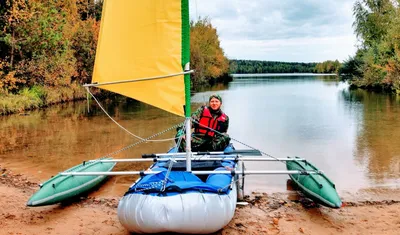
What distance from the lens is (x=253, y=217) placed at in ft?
18.9

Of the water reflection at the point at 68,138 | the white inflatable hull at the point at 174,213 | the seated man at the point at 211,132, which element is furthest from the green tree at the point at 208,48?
the white inflatable hull at the point at 174,213

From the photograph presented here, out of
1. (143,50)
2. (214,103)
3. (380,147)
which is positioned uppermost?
(143,50)

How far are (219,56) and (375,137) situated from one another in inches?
1867

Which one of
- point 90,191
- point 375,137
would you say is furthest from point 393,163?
point 90,191

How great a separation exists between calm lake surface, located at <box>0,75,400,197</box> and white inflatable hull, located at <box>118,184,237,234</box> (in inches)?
106

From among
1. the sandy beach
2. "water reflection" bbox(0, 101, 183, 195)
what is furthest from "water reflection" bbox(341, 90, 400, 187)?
"water reflection" bbox(0, 101, 183, 195)

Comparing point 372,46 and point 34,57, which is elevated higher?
point 372,46

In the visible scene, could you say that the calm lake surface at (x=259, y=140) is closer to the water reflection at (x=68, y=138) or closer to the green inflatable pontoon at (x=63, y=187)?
the water reflection at (x=68, y=138)

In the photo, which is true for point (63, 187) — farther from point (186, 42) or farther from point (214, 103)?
point (214, 103)

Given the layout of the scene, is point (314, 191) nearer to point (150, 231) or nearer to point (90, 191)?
point (150, 231)

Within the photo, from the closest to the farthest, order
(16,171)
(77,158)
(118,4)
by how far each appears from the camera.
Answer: (118,4) → (16,171) → (77,158)

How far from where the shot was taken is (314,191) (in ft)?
20.0

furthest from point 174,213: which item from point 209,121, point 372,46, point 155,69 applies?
point 372,46

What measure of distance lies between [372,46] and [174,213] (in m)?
37.4
